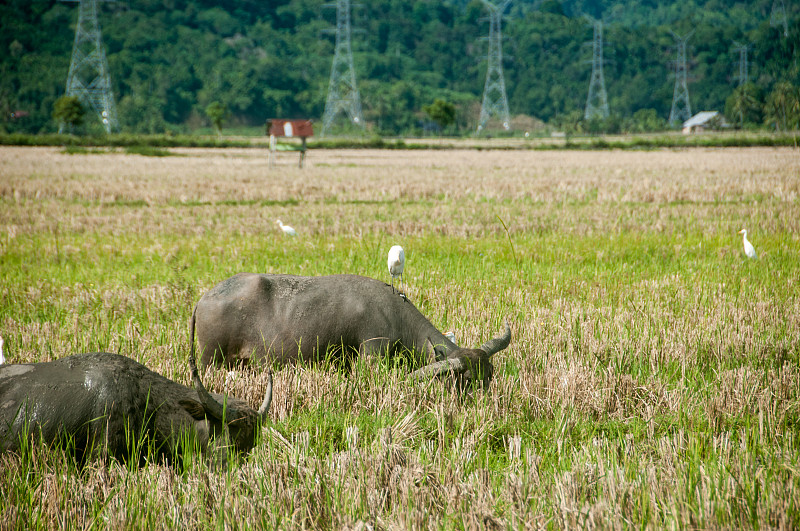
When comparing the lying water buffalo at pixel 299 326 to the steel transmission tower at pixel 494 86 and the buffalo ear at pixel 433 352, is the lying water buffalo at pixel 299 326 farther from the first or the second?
the steel transmission tower at pixel 494 86

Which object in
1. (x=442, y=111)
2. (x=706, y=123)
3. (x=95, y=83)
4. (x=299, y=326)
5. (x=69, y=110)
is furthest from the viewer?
(x=706, y=123)

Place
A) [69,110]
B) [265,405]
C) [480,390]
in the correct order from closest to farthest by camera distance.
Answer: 1. [265,405]
2. [480,390]
3. [69,110]

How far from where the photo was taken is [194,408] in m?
3.30

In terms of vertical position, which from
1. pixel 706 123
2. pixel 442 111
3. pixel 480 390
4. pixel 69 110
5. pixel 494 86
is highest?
pixel 494 86

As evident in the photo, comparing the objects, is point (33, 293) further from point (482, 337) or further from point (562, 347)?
point (562, 347)

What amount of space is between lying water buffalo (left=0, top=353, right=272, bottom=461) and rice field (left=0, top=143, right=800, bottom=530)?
0.12 meters

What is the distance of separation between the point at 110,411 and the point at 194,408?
412mm

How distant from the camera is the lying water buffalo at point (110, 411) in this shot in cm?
299

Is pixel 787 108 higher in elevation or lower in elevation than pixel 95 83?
lower

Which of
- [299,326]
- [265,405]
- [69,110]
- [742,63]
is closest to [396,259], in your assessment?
[299,326]

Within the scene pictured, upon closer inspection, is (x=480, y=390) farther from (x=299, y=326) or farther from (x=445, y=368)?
(x=299, y=326)

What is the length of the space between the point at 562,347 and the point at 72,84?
101492 mm

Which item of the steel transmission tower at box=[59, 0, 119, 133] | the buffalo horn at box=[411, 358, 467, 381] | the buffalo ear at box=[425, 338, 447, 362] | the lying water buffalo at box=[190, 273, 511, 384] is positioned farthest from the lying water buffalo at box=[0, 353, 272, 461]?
the steel transmission tower at box=[59, 0, 119, 133]

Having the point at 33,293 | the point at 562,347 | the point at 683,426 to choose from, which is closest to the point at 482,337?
the point at 562,347
